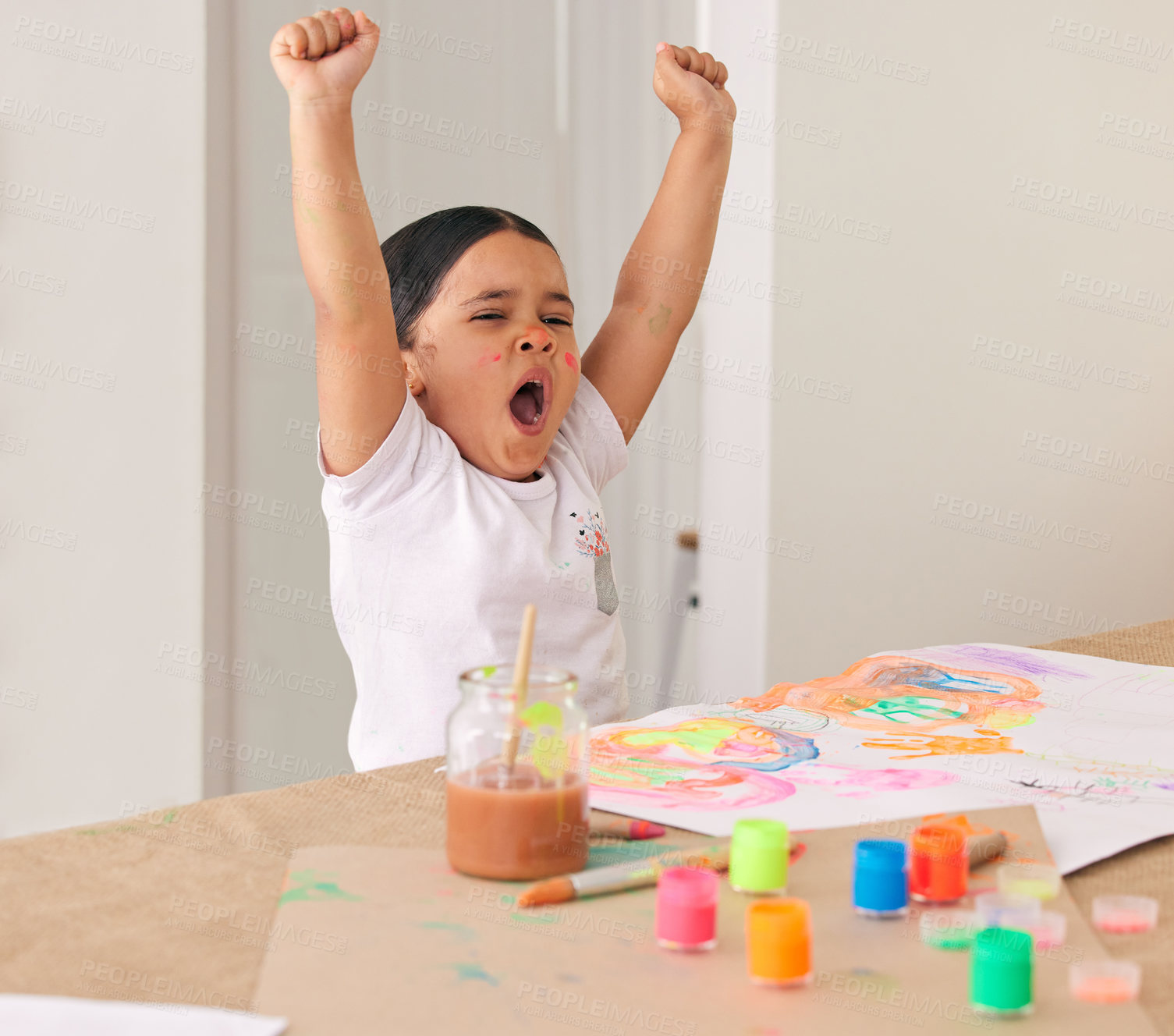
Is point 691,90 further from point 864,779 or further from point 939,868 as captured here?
point 939,868

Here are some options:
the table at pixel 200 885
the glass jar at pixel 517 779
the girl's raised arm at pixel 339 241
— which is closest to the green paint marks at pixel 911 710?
the table at pixel 200 885

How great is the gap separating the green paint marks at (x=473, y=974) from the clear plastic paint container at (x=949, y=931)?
179mm

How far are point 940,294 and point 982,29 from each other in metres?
0.43

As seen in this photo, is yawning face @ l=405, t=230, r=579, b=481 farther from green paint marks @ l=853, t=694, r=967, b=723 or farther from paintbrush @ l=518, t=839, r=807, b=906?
paintbrush @ l=518, t=839, r=807, b=906

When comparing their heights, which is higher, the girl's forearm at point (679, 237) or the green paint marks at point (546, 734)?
the girl's forearm at point (679, 237)

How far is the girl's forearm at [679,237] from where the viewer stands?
1.23 metres

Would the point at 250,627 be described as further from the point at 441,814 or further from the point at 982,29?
the point at 982,29

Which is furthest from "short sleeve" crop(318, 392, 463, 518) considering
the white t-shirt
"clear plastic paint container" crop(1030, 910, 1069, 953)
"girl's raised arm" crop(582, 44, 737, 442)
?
"clear plastic paint container" crop(1030, 910, 1069, 953)

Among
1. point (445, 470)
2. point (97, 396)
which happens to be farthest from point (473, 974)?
point (97, 396)

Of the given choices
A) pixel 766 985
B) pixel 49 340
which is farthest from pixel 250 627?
pixel 766 985

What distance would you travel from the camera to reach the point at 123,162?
154 centimetres

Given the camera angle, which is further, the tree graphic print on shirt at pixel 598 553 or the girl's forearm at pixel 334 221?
the tree graphic print on shirt at pixel 598 553

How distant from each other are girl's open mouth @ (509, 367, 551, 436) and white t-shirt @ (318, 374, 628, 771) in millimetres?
57

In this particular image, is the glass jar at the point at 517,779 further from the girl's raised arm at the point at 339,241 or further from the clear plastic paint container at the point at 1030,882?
the girl's raised arm at the point at 339,241
